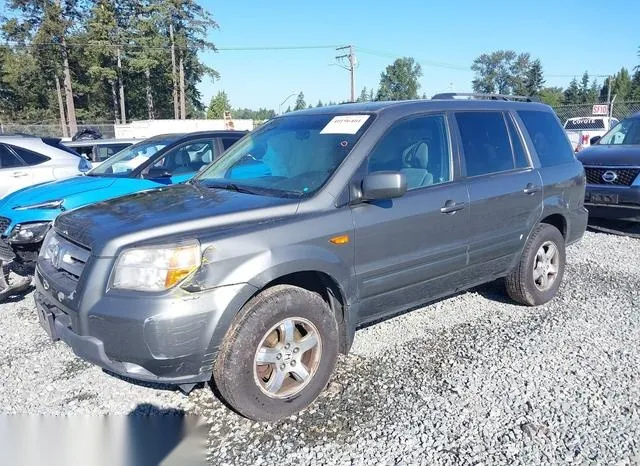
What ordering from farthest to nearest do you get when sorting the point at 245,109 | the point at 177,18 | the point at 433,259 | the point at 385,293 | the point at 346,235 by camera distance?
the point at 245,109 < the point at 177,18 < the point at 433,259 < the point at 385,293 < the point at 346,235

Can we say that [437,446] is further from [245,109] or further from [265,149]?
[245,109]

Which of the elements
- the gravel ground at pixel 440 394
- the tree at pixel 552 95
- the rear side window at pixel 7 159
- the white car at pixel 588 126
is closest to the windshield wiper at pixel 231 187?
the gravel ground at pixel 440 394

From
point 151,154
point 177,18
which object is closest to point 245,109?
point 177,18

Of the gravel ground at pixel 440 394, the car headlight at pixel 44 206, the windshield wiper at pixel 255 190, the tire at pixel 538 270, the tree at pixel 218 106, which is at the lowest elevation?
the gravel ground at pixel 440 394

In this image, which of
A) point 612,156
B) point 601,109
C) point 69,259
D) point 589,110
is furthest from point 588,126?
point 69,259

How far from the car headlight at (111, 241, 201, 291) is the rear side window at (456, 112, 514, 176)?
2.39 meters

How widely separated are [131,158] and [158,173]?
0.87 m

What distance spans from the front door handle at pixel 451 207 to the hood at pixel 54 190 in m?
3.93

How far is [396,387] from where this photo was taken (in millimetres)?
3482

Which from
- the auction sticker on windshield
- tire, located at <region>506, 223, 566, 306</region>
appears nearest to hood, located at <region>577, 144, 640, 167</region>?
tire, located at <region>506, 223, 566, 306</region>

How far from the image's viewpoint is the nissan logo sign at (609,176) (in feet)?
26.3

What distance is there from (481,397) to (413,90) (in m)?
111

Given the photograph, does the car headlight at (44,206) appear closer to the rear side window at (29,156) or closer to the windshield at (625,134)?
the rear side window at (29,156)

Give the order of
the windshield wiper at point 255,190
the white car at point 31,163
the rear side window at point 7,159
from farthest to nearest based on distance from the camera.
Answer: the rear side window at point 7,159, the white car at point 31,163, the windshield wiper at point 255,190
